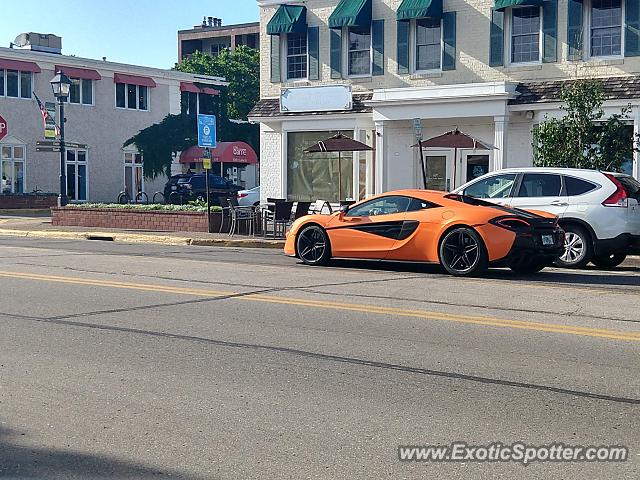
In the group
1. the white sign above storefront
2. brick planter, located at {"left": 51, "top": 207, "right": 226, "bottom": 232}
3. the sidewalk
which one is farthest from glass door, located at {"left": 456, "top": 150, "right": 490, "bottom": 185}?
brick planter, located at {"left": 51, "top": 207, "right": 226, "bottom": 232}

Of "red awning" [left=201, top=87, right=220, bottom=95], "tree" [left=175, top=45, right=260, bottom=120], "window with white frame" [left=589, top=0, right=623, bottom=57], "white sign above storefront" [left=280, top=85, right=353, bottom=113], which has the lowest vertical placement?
"white sign above storefront" [left=280, top=85, right=353, bottom=113]

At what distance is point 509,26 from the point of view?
83.4 ft

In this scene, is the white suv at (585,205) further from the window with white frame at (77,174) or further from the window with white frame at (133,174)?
the window with white frame at (133,174)

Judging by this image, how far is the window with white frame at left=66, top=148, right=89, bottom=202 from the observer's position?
48250mm

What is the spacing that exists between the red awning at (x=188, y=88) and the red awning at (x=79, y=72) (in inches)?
242

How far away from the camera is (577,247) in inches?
631

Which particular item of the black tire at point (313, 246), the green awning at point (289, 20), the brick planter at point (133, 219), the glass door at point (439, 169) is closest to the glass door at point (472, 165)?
the glass door at point (439, 169)

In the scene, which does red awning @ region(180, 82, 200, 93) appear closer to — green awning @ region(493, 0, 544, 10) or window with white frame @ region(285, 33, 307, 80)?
window with white frame @ region(285, 33, 307, 80)

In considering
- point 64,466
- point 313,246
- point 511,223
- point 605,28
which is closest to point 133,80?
point 605,28

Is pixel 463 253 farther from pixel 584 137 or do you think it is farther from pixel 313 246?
pixel 584 137

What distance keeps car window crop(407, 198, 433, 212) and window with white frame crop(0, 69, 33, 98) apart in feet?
114

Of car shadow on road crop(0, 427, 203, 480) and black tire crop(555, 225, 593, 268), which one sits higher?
black tire crop(555, 225, 593, 268)

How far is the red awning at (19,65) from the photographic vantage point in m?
44.2

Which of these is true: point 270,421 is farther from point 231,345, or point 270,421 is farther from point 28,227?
point 28,227
